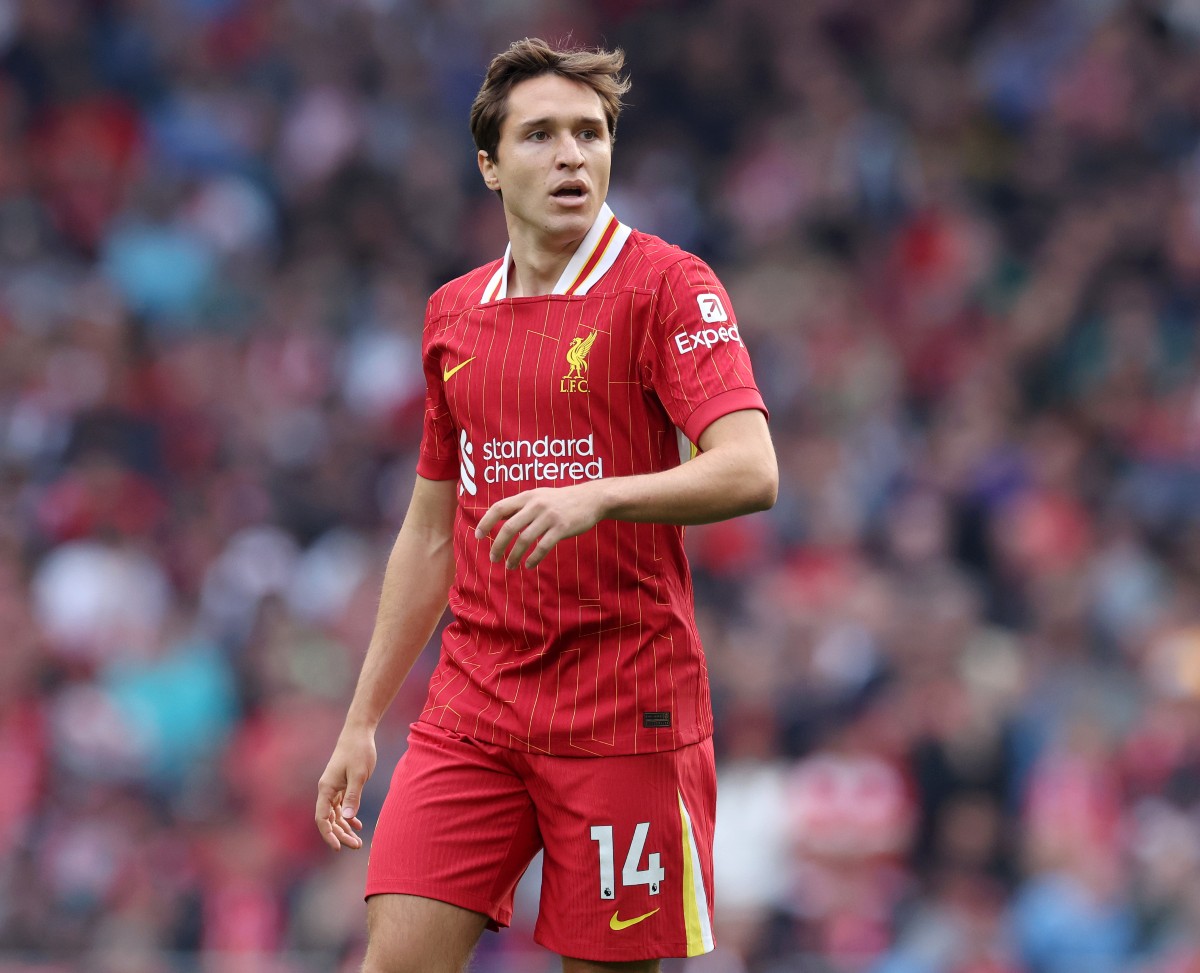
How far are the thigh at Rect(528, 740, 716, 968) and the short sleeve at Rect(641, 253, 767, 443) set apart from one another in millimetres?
741

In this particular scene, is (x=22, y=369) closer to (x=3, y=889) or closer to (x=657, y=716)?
(x=3, y=889)

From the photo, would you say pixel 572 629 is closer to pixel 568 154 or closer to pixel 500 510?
pixel 500 510

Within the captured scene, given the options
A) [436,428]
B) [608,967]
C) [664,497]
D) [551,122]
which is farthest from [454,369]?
[608,967]

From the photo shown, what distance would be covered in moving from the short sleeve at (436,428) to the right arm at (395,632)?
3 centimetres

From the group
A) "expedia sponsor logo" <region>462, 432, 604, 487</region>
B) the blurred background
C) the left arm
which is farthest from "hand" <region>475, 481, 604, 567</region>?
the blurred background

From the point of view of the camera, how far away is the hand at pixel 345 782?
4305mm

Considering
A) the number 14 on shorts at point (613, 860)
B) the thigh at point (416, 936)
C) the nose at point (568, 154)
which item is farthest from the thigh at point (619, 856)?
the nose at point (568, 154)

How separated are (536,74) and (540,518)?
125cm

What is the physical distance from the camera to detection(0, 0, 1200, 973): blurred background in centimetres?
770

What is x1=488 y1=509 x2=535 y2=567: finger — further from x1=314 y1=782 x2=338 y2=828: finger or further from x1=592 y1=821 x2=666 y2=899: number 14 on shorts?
x1=314 y1=782 x2=338 y2=828: finger

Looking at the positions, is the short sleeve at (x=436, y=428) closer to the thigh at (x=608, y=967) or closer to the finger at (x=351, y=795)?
the finger at (x=351, y=795)

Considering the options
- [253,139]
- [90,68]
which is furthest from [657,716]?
[90,68]

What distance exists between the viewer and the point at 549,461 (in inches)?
157

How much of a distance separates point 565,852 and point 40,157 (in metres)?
8.74
